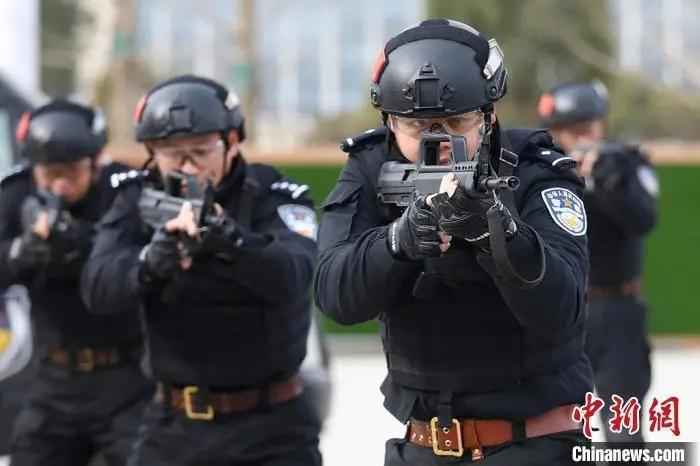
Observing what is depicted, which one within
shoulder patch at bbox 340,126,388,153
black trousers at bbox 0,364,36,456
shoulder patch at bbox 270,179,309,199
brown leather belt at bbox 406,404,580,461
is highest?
shoulder patch at bbox 340,126,388,153

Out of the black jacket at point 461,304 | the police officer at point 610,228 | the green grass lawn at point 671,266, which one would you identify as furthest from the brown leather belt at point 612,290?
the green grass lawn at point 671,266

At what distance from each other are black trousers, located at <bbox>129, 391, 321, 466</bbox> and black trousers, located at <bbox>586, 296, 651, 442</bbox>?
8.23 ft

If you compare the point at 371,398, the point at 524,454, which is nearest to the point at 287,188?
the point at 524,454

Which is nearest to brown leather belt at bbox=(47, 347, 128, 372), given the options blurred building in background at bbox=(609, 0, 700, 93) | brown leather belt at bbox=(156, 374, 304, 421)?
brown leather belt at bbox=(156, 374, 304, 421)

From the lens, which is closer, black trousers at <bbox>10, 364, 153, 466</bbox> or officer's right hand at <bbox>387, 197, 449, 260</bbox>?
officer's right hand at <bbox>387, 197, 449, 260</bbox>

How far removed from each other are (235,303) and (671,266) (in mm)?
8396

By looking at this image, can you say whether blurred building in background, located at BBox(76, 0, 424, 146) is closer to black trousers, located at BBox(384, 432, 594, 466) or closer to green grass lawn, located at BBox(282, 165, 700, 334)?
green grass lawn, located at BBox(282, 165, 700, 334)

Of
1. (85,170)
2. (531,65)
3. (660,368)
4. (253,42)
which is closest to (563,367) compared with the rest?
(85,170)

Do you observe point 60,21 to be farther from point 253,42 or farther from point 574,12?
point 253,42

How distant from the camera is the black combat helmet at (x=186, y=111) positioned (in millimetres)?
5172

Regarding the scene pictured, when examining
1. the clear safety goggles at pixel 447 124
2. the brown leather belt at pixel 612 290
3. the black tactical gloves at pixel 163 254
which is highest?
the clear safety goggles at pixel 447 124

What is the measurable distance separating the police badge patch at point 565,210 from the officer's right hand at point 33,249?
8.94ft

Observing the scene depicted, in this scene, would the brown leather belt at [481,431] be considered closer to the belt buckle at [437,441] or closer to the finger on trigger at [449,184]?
the belt buckle at [437,441]

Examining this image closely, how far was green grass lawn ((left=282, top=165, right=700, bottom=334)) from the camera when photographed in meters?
12.8
